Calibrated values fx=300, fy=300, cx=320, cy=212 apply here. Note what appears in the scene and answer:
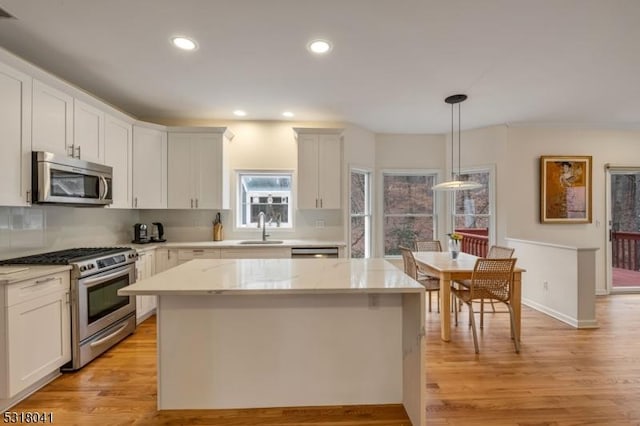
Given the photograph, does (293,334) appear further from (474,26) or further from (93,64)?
(93,64)

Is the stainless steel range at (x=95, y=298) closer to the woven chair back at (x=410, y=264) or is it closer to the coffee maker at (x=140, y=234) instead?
the coffee maker at (x=140, y=234)

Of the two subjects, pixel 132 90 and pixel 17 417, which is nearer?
pixel 17 417

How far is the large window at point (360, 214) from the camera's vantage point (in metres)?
4.94

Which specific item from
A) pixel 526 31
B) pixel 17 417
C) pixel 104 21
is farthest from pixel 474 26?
pixel 17 417

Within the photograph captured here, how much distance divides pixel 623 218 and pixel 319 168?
4.92 metres

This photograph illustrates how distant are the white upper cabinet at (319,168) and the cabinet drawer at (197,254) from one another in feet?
4.28

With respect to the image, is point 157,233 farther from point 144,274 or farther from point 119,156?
point 119,156

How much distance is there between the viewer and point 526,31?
228 cm

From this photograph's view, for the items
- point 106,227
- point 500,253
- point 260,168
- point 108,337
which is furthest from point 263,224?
point 500,253

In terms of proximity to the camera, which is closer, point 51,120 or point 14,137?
point 14,137

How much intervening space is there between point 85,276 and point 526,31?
13.2 feet

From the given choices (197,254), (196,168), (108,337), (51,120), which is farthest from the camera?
(196,168)

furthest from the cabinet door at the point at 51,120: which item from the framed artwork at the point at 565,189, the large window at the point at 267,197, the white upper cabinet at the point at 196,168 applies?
the framed artwork at the point at 565,189

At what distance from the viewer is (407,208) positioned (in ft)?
17.3
